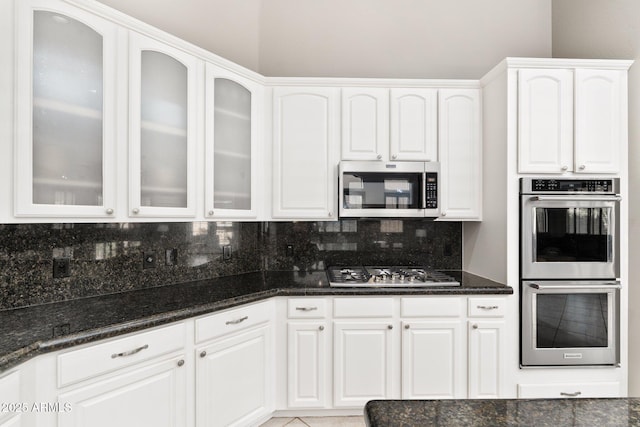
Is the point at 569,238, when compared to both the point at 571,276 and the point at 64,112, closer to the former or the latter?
the point at 571,276

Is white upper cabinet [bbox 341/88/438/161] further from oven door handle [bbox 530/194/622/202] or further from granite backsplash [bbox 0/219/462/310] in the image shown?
oven door handle [bbox 530/194/622/202]

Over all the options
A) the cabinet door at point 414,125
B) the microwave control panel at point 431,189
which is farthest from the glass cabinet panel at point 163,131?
the microwave control panel at point 431,189

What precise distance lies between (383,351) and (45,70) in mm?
2374

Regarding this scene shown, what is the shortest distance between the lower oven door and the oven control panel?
604mm

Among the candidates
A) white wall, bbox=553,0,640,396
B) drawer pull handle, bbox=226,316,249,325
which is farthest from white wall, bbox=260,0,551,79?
drawer pull handle, bbox=226,316,249,325

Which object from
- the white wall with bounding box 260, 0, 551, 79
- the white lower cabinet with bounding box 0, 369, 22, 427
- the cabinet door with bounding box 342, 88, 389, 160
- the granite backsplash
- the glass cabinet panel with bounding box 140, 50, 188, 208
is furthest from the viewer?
the white wall with bounding box 260, 0, 551, 79

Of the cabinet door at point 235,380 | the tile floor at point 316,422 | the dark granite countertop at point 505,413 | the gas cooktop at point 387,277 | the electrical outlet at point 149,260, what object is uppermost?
the electrical outlet at point 149,260

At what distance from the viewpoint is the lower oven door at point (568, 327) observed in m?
2.31

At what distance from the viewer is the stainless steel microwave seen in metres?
2.56

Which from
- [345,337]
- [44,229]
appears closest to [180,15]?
[44,229]

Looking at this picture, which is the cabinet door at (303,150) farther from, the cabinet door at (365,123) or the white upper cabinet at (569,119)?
the white upper cabinet at (569,119)

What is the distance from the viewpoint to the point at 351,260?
119 inches

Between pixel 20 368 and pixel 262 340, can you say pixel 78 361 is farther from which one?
pixel 262 340

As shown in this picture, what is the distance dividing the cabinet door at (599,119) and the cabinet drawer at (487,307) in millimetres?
1024
